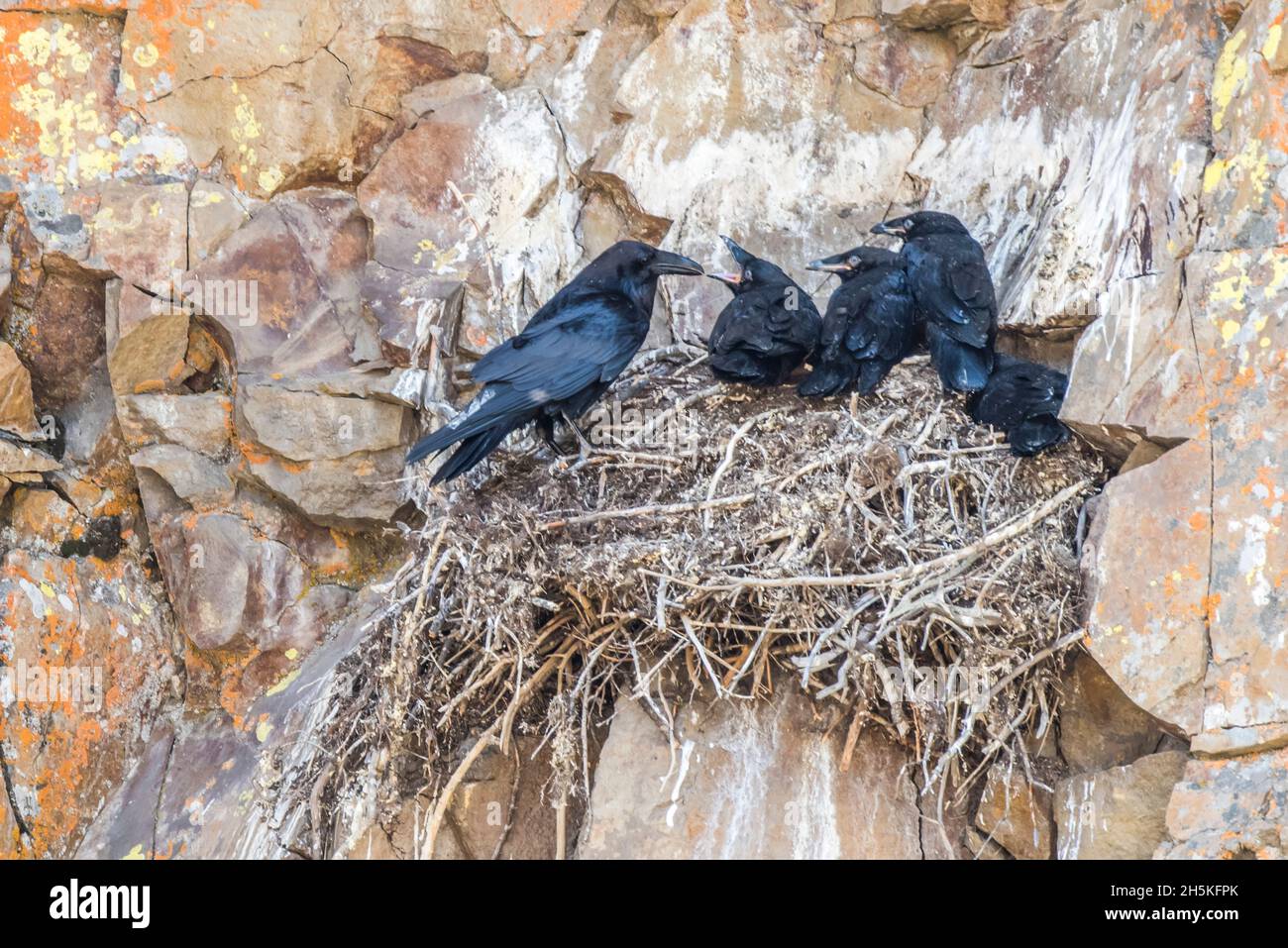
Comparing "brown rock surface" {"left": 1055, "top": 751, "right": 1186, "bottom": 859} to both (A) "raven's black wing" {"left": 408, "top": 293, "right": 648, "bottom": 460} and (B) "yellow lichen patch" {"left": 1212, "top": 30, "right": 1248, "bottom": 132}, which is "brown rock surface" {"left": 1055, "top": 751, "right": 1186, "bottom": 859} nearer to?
(B) "yellow lichen patch" {"left": 1212, "top": 30, "right": 1248, "bottom": 132}

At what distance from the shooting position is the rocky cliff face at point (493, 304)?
16.3 feet

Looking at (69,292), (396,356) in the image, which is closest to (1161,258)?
(396,356)

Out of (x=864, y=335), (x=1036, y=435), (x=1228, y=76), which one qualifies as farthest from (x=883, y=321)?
(x=1228, y=76)

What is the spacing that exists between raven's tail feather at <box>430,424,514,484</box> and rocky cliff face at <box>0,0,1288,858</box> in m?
0.63

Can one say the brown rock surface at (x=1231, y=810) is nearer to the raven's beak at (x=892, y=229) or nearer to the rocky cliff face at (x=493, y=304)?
the rocky cliff face at (x=493, y=304)

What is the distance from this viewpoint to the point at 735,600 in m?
4.98

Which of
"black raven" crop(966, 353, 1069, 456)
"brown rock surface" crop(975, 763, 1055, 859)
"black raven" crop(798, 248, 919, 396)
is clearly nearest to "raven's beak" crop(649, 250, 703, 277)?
"black raven" crop(798, 248, 919, 396)

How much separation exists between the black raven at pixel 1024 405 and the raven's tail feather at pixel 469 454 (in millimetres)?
1809

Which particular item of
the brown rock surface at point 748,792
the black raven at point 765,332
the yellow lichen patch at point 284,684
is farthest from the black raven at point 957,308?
the yellow lichen patch at point 284,684

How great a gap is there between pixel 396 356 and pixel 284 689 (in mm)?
1440

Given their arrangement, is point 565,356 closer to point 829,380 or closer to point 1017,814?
point 829,380

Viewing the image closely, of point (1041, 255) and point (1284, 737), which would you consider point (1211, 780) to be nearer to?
point (1284, 737)

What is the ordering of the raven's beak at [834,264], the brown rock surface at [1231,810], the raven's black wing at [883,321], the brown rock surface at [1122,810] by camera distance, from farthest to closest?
the raven's beak at [834,264]
the raven's black wing at [883,321]
the brown rock surface at [1122,810]
the brown rock surface at [1231,810]

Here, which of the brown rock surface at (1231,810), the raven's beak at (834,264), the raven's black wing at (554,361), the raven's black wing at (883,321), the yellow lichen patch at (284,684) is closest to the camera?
the brown rock surface at (1231,810)
